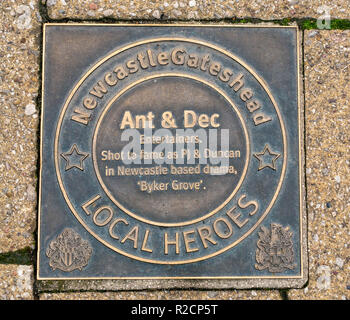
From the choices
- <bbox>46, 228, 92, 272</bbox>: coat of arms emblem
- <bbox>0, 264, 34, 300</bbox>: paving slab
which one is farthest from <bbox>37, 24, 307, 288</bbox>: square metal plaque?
<bbox>0, 264, 34, 300</bbox>: paving slab

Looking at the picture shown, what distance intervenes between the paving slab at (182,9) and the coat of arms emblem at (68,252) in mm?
1410

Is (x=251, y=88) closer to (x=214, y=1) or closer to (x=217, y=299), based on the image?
(x=214, y=1)

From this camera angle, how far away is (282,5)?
9.06 feet

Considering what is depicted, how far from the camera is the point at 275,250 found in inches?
103

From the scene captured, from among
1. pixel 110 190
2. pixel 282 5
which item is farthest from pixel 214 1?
pixel 110 190

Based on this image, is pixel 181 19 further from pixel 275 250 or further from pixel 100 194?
pixel 275 250

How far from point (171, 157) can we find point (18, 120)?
1009mm

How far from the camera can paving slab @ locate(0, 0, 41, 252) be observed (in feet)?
8.67

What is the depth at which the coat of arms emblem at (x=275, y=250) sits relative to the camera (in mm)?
2598

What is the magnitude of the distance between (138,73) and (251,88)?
73cm

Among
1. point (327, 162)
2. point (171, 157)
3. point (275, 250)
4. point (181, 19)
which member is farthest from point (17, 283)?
point (327, 162)

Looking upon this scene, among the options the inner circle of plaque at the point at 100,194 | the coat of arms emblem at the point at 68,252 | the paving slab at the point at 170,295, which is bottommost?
the paving slab at the point at 170,295

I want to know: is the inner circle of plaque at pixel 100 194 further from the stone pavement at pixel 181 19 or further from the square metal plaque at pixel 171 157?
the stone pavement at pixel 181 19

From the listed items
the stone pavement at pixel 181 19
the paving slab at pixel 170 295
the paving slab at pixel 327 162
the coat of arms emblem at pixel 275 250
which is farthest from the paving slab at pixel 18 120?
the paving slab at pixel 327 162
